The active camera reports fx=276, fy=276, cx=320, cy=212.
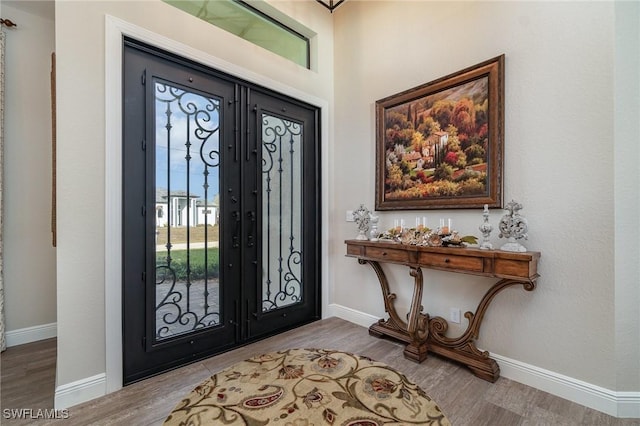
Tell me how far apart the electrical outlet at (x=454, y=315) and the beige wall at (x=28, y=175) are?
12.5ft

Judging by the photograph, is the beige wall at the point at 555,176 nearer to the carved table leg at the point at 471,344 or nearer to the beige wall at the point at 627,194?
the beige wall at the point at 627,194

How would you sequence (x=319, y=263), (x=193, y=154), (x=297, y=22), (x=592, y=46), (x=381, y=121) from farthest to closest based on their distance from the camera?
(x=319, y=263), (x=297, y=22), (x=381, y=121), (x=193, y=154), (x=592, y=46)

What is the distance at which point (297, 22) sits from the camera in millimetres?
3041

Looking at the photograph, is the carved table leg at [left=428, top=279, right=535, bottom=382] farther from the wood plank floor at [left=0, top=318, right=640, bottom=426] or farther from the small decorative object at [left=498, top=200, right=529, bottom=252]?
the small decorative object at [left=498, top=200, right=529, bottom=252]

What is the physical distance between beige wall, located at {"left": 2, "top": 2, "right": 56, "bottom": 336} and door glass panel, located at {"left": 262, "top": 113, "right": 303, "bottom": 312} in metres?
2.13

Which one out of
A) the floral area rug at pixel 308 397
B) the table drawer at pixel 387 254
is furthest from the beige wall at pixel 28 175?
the table drawer at pixel 387 254

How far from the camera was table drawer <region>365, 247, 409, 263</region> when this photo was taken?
2.32 m

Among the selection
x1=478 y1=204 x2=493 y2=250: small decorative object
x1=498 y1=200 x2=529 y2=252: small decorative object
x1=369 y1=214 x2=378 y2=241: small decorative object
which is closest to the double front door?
x1=369 y1=214 x2=378 y2=241: small decorative object

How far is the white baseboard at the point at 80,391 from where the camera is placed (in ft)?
5.59

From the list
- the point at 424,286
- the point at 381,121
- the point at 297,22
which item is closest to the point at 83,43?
the point at 297,22

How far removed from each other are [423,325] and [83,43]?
3.23 metres

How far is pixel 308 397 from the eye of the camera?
5.70 ft

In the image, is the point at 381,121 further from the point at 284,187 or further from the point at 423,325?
the point at 423,325

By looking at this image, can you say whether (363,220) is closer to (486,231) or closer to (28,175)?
(486,231)
